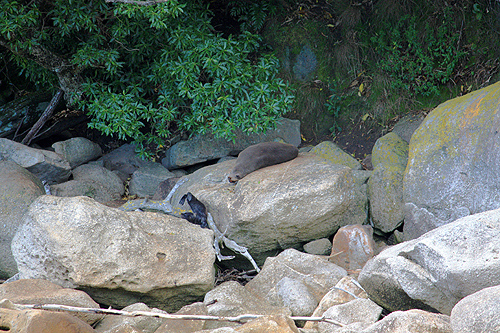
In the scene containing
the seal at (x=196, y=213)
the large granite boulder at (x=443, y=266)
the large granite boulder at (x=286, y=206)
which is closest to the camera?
the large granite boulder at (x=443, y=266)

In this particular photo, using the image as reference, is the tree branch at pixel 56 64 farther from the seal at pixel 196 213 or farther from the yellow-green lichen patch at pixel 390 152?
the yellow-green lichen patch at pixel 390 152

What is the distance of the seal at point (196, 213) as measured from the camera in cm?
477

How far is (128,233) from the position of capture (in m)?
3.68

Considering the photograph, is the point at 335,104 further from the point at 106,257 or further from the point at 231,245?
the point at 106,257

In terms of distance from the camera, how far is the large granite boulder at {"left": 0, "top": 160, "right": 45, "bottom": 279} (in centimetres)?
491

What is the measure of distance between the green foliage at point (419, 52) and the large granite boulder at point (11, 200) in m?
5.71

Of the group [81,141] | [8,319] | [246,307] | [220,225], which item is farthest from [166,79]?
[8,319]

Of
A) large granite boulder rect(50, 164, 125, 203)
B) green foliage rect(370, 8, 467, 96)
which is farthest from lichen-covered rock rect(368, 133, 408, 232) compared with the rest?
large granite boulder rect(50, 164, 125, 203)

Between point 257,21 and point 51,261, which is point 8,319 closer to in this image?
point 51,261

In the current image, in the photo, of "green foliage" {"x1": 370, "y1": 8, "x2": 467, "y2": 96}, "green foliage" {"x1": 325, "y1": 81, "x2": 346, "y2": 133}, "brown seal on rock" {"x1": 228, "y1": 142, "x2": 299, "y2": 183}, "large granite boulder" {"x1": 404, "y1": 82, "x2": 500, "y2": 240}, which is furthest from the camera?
"green foliage" {"x1": 325, "y1": 81, "x2": 346, "y2": 133}

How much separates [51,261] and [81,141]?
4.09m

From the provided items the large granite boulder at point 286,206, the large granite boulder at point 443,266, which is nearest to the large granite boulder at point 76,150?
the large granite boulder at point 286,206

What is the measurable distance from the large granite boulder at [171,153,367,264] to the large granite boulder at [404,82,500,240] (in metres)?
0.72

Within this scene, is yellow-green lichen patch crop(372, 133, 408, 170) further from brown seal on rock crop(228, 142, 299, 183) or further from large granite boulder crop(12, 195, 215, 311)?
large granite boulder crop(12, 195, 215, 311)
